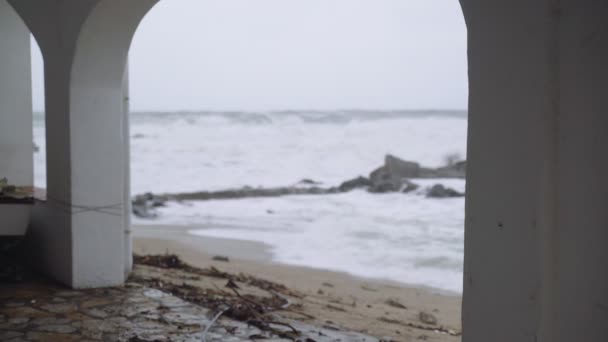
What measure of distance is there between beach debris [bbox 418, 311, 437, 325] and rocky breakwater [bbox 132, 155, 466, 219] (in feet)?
21.9

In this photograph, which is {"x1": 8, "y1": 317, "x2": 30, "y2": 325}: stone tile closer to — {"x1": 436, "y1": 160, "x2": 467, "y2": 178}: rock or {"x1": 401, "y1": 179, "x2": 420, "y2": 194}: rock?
{"x1": 401, "y1": 179, "x2": 420, "y2": 194}: rock

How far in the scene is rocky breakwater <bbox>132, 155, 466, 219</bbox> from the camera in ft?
42.3

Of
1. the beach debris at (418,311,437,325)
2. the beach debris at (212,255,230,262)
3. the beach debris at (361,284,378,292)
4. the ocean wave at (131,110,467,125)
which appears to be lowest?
the beach debris at (361,284,378,292)

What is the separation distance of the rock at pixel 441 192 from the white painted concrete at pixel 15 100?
9.12 metres

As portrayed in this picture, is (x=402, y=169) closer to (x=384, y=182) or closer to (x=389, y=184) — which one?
(x=384, y=182)

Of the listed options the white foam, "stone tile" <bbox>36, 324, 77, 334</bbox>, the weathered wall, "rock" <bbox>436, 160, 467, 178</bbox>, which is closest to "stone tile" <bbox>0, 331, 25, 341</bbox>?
"stone tile" <bbox>36, 324, 77, 334</bbox>

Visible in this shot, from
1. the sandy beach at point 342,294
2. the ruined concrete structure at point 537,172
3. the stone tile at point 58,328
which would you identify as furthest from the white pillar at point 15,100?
the ruined concrete structure at point 537,172

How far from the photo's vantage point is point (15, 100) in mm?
6070

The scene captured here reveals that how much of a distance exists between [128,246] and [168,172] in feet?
45.0

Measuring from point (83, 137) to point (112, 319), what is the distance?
1422 millimetres

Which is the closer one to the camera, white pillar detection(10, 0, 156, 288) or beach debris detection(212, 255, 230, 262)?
white pillar detection(10, 0, 156, 288)

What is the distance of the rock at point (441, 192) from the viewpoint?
44.4 feet

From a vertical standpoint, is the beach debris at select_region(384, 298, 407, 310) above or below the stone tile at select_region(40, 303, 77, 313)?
below

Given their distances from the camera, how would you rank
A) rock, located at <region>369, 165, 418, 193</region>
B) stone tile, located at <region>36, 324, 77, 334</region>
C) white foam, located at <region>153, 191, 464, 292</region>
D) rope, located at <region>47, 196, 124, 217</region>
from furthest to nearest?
rock, located at <region>369, 165, 418, 193</region> → white foam, located at <region>153, 191, 464, 292</region> → rope, located at <region>47, 196, 124, 217</region> → stone tile, located at <region>36, 324, 77, 334</region>
